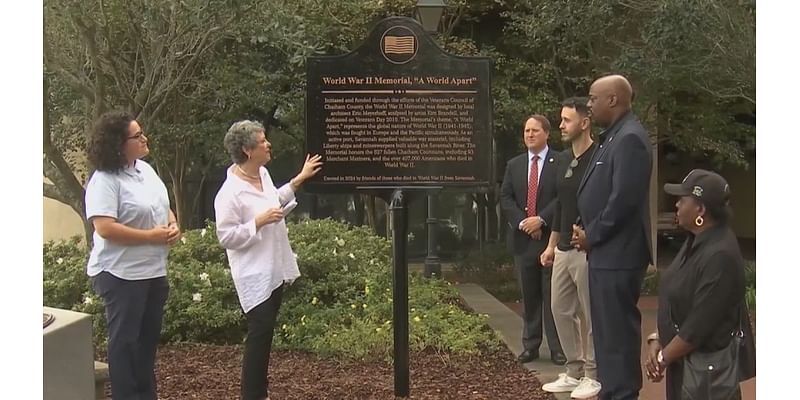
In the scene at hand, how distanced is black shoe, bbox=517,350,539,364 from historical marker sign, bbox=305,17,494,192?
1911 mm

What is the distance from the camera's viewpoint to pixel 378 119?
550 centimetres

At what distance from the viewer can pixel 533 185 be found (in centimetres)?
650

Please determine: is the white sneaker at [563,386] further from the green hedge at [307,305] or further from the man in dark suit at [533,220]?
the green hedge at [307,305]

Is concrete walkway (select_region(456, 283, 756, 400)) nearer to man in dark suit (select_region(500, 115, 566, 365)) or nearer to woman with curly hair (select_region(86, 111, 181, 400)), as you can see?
man in dark suit (select_region(500, 115, 566, 365))

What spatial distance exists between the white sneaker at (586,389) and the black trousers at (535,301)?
105 centimetres

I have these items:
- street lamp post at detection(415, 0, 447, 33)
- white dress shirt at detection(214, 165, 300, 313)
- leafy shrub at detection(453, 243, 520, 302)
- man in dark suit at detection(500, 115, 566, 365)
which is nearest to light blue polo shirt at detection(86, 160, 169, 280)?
white dress shirt at detection(214, 165, 300, 313)

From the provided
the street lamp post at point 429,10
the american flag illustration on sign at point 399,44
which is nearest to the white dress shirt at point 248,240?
the american flag illustration on sign at point 399,44

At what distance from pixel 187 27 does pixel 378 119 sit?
2603 mm

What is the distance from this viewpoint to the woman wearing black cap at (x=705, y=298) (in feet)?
12.3

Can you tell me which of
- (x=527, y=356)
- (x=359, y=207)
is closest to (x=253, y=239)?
(x=527, y=356)

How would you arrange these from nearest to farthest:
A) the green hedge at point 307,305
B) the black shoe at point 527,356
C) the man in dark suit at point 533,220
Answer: the man in dark suit at point 533,220 < the black shoe at point 527,356 < the green hedge at point 307,305

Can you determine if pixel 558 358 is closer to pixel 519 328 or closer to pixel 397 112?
pixel 519 328

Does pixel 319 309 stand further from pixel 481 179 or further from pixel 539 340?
pixel 481 179

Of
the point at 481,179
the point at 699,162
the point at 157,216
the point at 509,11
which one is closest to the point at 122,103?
the point at 157,216
